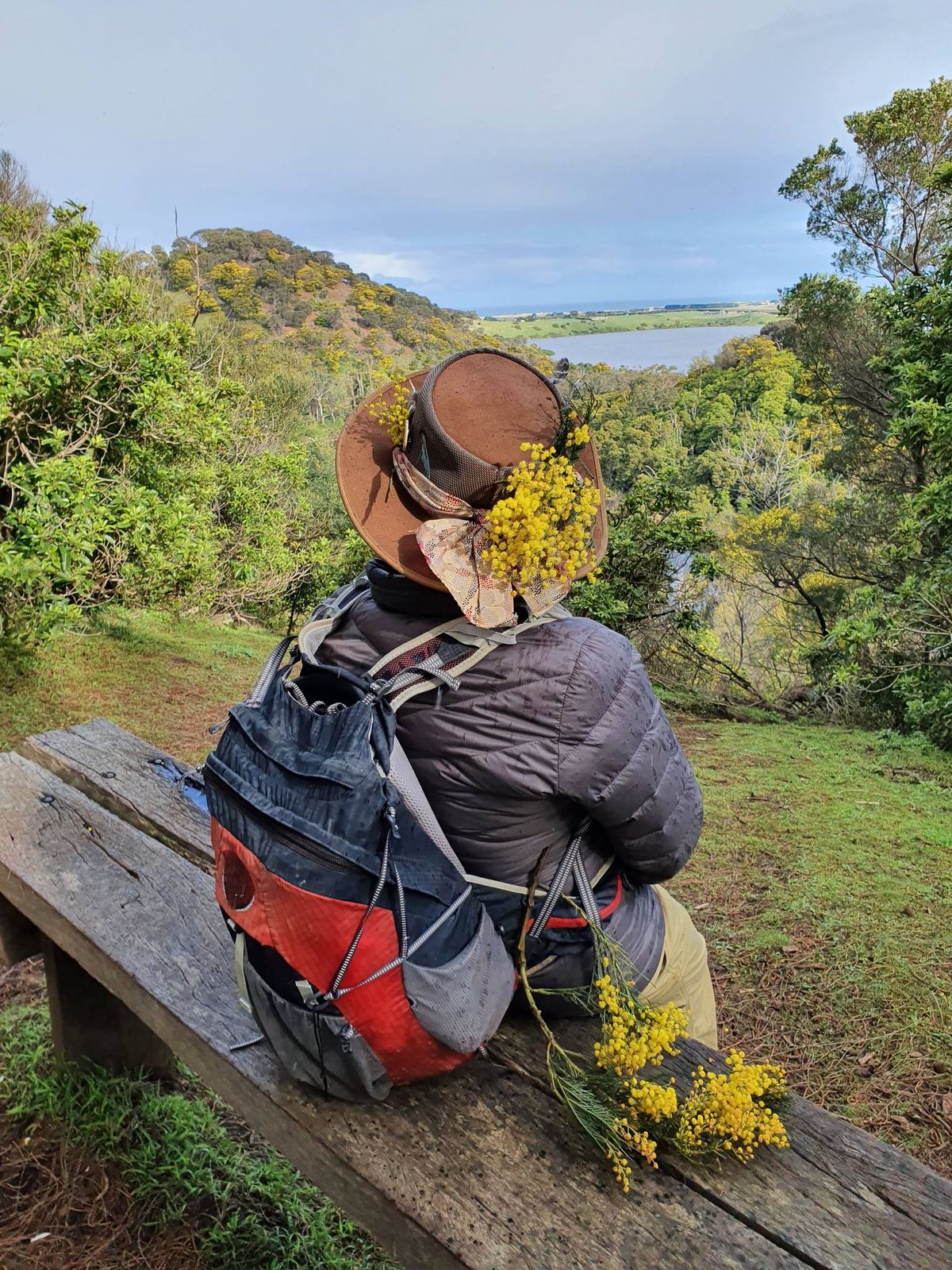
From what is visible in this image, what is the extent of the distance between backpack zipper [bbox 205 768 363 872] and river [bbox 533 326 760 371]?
56350 millimetres

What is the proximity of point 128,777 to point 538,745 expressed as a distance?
6.46ft

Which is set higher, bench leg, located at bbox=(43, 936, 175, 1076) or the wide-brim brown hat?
the wide-brim brown hat

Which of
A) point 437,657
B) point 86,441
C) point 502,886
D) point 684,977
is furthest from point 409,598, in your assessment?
point 86,441

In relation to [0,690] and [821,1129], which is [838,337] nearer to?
[0,690]

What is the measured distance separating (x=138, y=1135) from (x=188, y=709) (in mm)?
5503

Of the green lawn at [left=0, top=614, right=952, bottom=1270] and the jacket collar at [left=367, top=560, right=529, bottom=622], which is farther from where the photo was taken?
the green lawn at [left=0, top=614, right=952, bottom=1270]

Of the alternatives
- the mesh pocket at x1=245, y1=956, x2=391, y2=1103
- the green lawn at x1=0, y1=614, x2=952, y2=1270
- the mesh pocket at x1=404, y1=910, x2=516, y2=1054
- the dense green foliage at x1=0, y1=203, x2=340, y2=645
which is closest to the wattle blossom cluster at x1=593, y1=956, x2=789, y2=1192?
the mesh pocket at x1=404, y1=910, x2=516, y2=1054

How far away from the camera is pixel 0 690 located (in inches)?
252

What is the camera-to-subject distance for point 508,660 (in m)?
1.47

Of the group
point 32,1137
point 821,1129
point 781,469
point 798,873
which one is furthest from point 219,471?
point 781,469

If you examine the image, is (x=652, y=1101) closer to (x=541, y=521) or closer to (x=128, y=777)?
(x=541, y=521)

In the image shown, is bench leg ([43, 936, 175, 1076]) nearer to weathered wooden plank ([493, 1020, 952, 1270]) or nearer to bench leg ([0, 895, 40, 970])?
bench leg ([0, 895, 40, 970])

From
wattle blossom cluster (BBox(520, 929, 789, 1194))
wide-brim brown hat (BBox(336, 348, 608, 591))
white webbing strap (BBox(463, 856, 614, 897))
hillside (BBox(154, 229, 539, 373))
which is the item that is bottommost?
wattle blossom cluster (BBox(520, 929, 789, 1194))

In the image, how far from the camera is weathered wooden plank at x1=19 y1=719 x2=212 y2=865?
2.59 m
